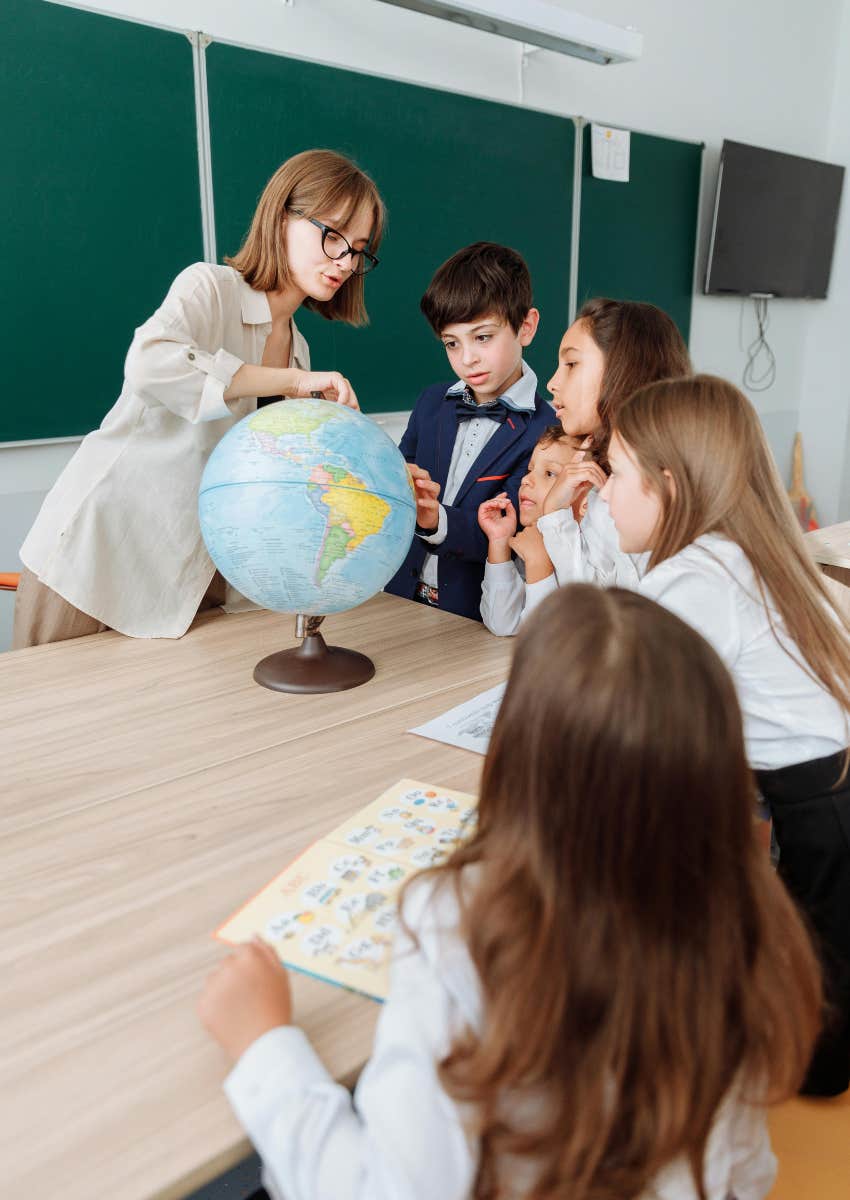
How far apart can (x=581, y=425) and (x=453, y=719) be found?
0.70 meters

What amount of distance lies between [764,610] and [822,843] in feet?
1.01

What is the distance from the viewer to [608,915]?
2.08 feet

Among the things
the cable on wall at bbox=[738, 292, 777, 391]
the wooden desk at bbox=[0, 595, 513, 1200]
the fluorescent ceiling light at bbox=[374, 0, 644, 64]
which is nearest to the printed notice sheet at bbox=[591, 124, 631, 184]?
the fluorescent ceiling light at bbox=[374, 0, 644, 64]

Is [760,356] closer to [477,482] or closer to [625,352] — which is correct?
[477,482]

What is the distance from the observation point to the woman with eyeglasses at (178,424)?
1626 mm

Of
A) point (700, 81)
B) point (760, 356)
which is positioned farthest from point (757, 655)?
point (760, 356)

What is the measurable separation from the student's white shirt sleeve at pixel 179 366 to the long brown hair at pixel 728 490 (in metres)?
0.73

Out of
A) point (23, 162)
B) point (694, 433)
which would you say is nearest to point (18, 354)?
point (23, 162)

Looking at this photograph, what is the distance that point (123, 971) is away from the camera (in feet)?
2.74

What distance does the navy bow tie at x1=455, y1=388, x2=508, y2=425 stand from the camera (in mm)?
2066

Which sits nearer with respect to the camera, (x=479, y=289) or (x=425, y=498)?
(x=425, y=498)

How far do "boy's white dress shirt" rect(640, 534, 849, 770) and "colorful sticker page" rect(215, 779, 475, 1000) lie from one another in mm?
369

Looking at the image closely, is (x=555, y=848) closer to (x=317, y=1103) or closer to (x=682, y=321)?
(x=317, y=1103)

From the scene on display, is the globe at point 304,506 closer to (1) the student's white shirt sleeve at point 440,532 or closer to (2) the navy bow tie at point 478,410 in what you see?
(1) the student's white shirt sleeve at point 440,532
